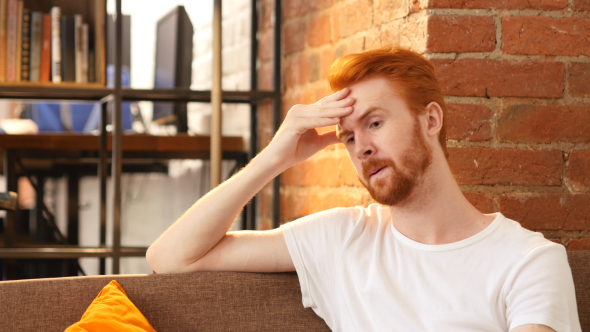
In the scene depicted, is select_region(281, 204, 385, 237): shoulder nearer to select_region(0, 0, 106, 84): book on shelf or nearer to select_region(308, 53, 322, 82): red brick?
select_region(308, 53, 322, 82): red brick

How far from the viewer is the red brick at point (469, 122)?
5.01ft

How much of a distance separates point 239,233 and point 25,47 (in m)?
1.43

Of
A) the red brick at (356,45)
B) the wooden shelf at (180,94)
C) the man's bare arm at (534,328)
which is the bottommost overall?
the man's bare arm at (534,328)

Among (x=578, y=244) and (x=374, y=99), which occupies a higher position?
(x=374, y=99)

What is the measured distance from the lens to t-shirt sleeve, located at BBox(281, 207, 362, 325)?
4.26 ft

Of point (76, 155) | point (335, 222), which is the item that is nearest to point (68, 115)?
point (76, 155)

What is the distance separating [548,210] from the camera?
1.58 m

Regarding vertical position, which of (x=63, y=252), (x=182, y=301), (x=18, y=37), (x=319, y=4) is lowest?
(x=63, y=252)

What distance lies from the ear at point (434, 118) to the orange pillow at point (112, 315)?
72cm

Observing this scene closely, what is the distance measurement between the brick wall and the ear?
0.70 feet

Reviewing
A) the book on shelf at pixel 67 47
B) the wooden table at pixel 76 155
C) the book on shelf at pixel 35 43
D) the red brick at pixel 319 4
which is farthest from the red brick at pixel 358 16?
the book on shelf at pixel 35 43

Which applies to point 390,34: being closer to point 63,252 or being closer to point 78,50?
point 78,50

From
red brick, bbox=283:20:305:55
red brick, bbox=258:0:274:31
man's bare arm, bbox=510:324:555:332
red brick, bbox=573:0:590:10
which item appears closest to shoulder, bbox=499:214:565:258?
man's bare arm, bbox=510:324:555:332

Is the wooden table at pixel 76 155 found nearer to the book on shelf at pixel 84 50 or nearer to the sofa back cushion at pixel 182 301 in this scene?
the book on shelf at pixel 84 50
